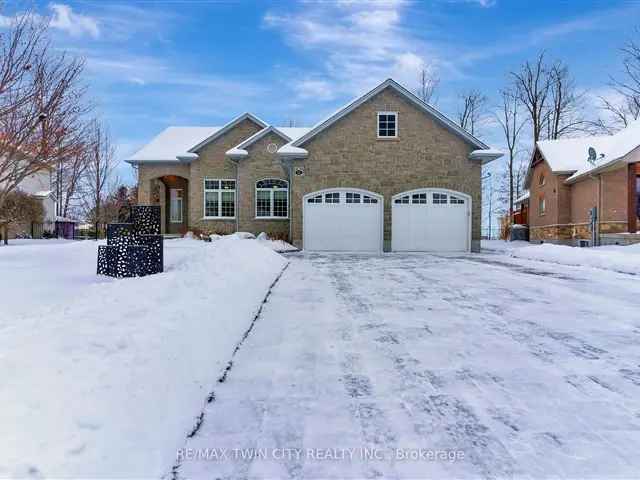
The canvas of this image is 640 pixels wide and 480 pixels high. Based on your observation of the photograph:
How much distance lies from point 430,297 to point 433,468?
4.65 m

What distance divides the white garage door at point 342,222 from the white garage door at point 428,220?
0.88 meters

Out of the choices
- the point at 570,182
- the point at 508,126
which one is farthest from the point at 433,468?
the point at 508,126

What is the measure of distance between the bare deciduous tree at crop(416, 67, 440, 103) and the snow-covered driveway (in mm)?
30681

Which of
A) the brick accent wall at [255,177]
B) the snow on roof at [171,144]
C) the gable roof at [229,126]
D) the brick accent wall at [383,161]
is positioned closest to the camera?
the brick accent wall at [383,161]

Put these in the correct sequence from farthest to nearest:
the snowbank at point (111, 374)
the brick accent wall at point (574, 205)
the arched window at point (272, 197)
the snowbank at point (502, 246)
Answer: the arched window at point (272, 197) < the snowbank at point (502, 246) < the brick accent wall at point (574, 205) < the snowbank at point (111, 374)

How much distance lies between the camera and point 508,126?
35031 mm

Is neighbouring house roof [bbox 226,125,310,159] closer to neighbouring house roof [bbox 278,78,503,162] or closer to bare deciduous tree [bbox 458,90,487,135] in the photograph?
neighbouring house roof [bbox 278,78,503,162]

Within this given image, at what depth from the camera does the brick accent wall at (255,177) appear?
65.8ft

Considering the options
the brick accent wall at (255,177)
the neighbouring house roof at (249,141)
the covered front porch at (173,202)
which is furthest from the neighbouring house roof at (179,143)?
the brick accent wall at (255,177)

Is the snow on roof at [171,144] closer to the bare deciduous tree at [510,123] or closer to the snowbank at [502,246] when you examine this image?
the snowbank at [502,246]

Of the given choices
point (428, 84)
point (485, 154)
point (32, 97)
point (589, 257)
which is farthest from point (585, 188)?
point (32, 97)

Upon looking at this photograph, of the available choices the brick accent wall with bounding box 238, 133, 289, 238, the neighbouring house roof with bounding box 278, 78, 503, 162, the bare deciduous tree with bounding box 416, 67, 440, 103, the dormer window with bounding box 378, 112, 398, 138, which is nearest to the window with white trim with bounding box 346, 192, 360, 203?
the neighbouring house roof with bounding box 278, 78, 503, 162

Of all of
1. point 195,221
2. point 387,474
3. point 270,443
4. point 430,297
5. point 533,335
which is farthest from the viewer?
point 195,221

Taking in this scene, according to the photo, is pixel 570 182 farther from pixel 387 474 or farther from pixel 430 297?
pixel 387 474
